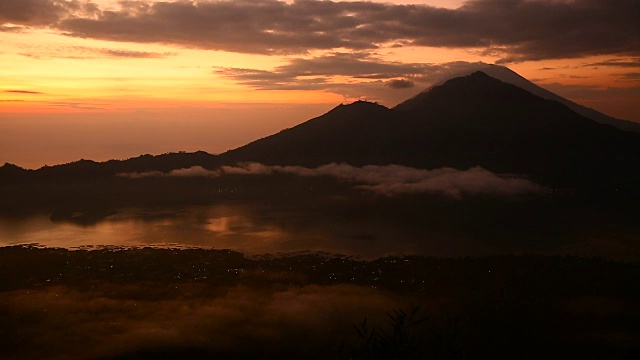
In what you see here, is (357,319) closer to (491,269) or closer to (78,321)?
(78,321)

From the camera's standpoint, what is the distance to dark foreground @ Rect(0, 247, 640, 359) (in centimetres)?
9025

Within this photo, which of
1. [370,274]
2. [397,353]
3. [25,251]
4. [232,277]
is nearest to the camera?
[397,353]

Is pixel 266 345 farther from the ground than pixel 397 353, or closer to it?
closer to it

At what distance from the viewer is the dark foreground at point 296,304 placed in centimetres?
9025

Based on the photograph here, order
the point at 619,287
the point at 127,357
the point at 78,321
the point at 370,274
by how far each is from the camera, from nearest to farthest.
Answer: the point at 127,357
the point at 78,321
the point at 619,287
the point at 370,274

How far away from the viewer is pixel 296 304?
395 feet

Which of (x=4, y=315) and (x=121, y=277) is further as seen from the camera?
(x=121, y=277)

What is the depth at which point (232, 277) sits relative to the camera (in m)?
157

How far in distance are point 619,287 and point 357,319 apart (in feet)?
288

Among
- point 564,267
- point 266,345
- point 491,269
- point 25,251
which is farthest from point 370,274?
point 25,251

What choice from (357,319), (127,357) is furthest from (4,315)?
(357,319)

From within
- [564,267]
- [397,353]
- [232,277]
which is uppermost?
[397,353]

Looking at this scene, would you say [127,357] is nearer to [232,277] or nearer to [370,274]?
[232,277]

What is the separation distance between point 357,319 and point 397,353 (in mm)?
84727
